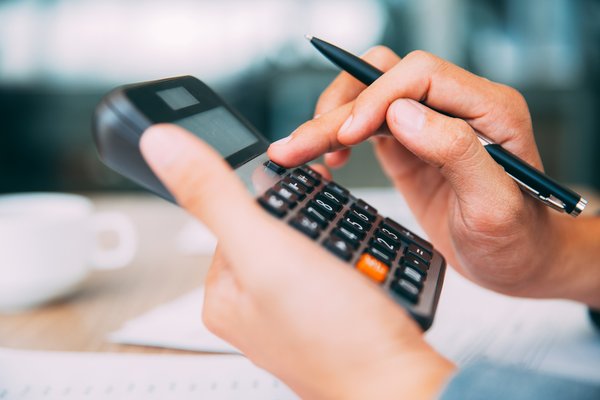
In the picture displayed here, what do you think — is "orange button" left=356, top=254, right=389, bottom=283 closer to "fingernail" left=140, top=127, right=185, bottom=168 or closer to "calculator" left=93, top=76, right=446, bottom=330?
"calculator" left=93, top=76, right=446, bottom=330

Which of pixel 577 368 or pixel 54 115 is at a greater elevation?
pixel 577 368

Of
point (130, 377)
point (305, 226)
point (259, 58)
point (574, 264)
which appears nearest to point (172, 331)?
point (130, 377)

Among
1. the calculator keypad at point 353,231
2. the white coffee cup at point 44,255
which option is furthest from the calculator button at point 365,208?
the white coffee cup at point 44,255

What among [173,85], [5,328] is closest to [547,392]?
[173,85]

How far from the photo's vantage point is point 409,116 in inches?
15.4

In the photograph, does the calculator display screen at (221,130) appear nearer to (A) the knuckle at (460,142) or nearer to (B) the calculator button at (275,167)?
(B) the calculator button at (275,167)

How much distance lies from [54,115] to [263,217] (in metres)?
1.67

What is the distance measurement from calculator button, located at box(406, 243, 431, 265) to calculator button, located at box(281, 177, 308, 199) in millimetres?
72

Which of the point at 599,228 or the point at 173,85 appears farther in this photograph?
the point at 599,228

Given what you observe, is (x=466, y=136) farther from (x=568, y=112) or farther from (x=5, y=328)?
(x=568, y=112)

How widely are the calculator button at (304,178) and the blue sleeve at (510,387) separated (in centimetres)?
17

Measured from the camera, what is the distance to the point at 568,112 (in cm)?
176

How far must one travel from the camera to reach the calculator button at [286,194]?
0.32m

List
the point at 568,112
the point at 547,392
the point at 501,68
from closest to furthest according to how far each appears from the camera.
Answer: the point at 547,392
the point at 568,112
the point at 501,68
